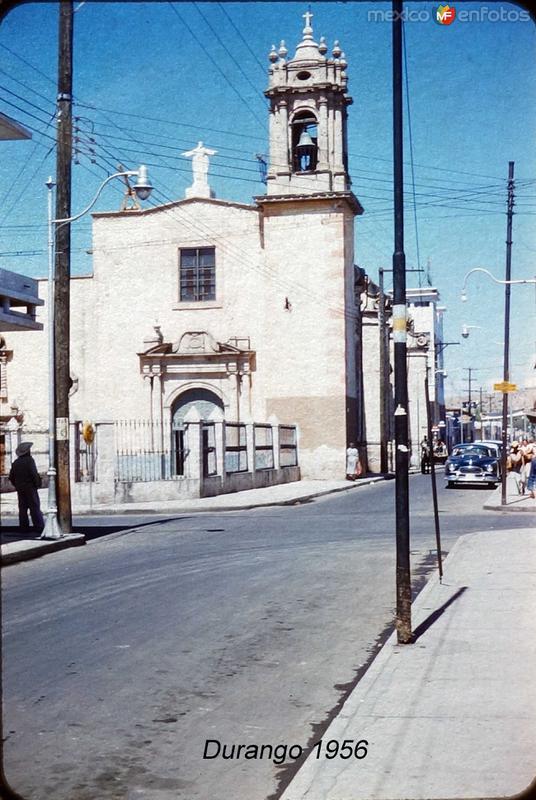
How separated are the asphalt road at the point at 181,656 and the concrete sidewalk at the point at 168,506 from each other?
517 millimetres

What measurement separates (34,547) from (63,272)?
5.03m

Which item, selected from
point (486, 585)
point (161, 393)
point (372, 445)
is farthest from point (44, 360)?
point (486, 585)

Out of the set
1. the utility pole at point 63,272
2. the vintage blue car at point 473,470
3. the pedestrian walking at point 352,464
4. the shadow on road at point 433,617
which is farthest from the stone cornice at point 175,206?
the shadow on road at point 433,617

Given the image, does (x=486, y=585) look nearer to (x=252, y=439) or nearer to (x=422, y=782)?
(x=422, y=782)

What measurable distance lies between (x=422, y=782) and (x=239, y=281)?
3813 cm

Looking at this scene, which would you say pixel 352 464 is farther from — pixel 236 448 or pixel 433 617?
pixel 433 617

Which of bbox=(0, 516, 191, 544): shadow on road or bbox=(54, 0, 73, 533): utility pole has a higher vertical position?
bbox=(54, 0, 73, 533): utility pole

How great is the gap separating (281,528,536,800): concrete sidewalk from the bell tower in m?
32.6

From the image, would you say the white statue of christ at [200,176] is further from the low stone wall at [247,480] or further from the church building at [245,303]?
the low stone wall at [247,480]

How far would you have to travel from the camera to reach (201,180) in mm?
44688

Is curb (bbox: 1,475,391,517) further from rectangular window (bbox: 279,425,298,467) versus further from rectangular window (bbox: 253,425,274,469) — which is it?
rectangular window (bbox: 279,425,298,467)

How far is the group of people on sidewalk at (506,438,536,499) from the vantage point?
2485 centimetres

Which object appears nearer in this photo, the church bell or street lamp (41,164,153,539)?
street lamp (41,164,153,539)

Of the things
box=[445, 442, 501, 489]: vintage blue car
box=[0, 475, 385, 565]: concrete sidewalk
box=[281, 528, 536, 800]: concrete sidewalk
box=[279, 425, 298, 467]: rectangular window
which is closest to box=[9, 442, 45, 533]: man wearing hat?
box=[0, 475, 385, 565]: concrete sidewalk
